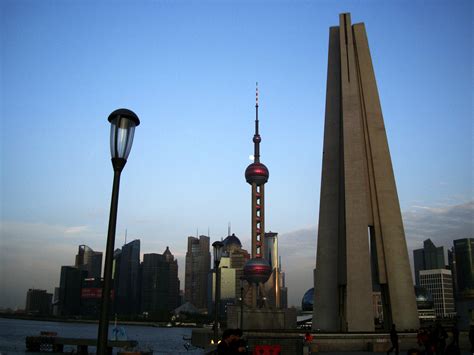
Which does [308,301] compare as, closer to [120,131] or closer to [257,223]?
[257,223]

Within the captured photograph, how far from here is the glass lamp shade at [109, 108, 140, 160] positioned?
6988 millimetres

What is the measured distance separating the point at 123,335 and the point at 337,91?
96.4 ft

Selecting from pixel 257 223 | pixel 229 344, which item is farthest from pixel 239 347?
pixel 257 223

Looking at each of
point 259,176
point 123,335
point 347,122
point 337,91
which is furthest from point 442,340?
point 259,176

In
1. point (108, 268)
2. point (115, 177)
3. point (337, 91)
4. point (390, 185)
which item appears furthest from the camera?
point (337, 91)

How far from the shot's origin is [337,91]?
41969 millimetres

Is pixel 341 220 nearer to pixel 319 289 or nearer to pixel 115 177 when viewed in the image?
pixel 319 289

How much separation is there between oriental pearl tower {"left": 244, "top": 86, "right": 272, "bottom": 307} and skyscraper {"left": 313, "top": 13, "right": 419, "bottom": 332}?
78.6m

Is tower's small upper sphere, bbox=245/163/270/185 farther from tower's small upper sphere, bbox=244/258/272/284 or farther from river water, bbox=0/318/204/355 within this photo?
river water, bbox=0/318/204/355

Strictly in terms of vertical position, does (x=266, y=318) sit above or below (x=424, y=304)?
below

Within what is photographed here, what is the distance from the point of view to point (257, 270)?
116500mm

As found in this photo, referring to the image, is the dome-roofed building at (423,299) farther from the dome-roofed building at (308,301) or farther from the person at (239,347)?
the person at (239,347)

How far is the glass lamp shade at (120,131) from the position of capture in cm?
699

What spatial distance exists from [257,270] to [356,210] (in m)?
82.2
